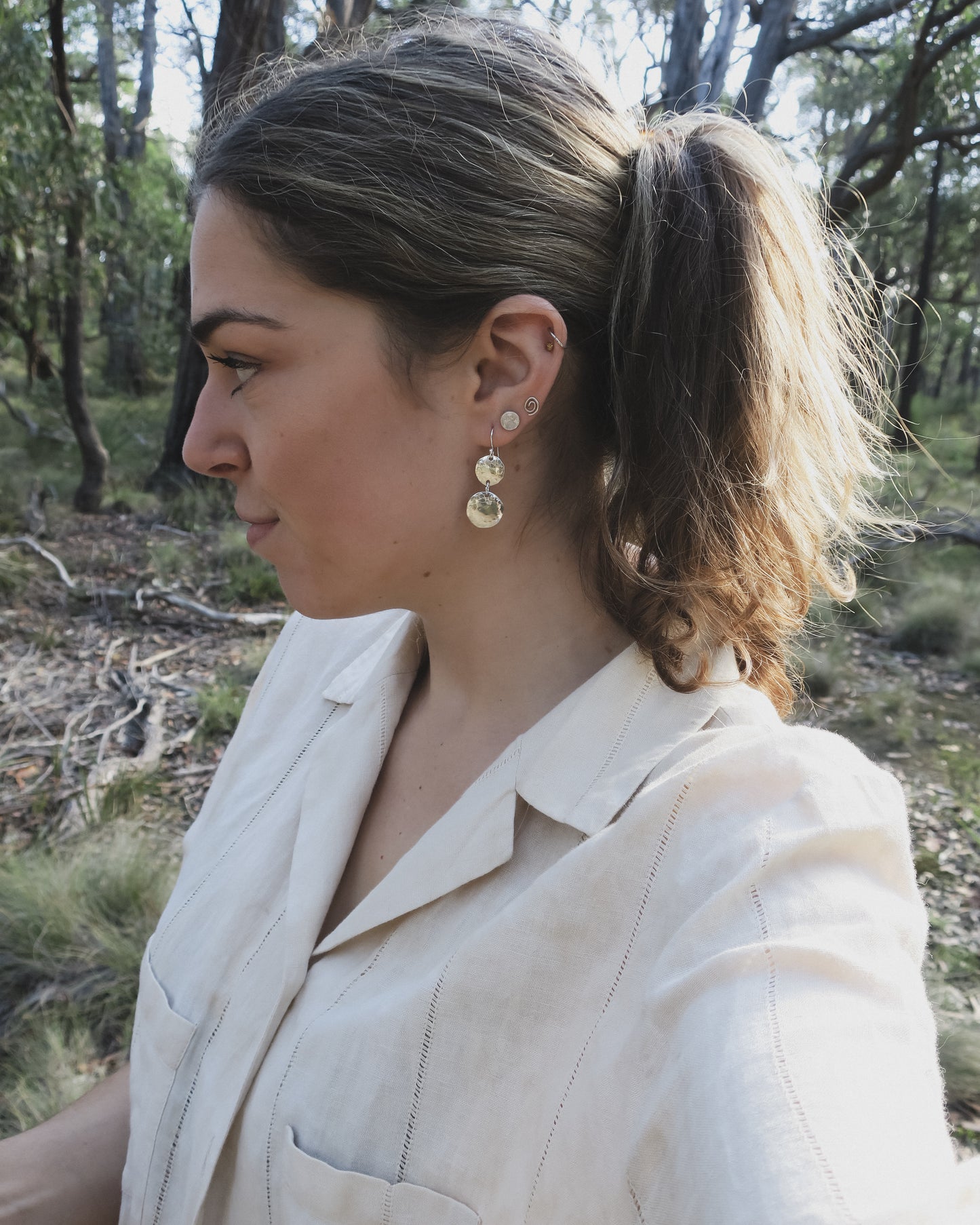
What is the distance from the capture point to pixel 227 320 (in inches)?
49.0

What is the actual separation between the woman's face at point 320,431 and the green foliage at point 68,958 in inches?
74.4

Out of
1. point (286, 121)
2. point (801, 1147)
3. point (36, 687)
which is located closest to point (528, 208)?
point (286, 121)

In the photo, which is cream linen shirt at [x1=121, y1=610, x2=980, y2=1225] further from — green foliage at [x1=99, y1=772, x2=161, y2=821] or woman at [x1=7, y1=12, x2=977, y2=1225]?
green foliage at [x1=99, y1=772, x2=161, y2=821]

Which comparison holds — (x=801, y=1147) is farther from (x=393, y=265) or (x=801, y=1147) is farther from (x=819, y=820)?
(x=393, y=265)

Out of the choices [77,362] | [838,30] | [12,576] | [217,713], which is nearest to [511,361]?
[217,713]

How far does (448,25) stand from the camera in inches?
56.8

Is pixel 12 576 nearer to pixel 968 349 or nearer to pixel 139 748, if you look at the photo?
pixel 139 748

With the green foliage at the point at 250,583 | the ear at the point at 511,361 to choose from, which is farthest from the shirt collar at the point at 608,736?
the green foliage at the point at 250,583

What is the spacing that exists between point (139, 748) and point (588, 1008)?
135 inches

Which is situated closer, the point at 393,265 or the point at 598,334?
the point at 393,265

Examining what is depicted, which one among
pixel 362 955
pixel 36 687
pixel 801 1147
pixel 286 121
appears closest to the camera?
pixel 801 1147

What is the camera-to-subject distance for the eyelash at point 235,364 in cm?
127

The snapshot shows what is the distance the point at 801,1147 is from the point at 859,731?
14.4 ft

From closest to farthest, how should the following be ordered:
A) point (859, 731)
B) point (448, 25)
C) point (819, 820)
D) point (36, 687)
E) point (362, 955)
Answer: point (819, 820)
point (362, 955)
point (448, 25)
point (36, 687)
point (859, 731)
